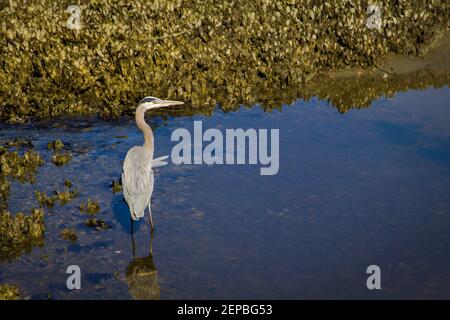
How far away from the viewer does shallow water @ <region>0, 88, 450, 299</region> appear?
9500mm

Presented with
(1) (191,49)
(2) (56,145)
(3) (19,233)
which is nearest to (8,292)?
(3) (19,233)

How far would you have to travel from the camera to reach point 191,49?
16.5 metres

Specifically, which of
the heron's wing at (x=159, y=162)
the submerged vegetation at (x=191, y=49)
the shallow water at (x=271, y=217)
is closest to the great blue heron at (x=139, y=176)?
the heron's wing at (x=159, y=162)

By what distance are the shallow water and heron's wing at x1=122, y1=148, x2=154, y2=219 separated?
23.4 inches

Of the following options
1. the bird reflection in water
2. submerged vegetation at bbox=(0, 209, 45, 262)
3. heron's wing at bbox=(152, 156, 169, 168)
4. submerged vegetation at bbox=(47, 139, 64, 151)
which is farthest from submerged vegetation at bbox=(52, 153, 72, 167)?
the bird reflection in water

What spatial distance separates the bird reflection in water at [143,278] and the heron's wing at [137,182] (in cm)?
66

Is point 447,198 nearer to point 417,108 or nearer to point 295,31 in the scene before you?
point 417,108

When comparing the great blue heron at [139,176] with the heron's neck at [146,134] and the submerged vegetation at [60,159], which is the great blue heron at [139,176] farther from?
the submerged vegetation at [60,159]

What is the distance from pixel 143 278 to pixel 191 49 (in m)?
8.00

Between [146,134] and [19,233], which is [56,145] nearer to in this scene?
[146,134]

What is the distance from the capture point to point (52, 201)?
38.0ft

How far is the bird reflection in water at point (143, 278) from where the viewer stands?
9.34m

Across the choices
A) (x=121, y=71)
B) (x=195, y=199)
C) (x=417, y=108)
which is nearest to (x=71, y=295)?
(x=195, y=199)
